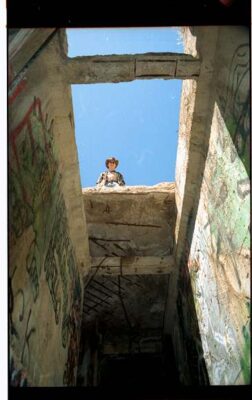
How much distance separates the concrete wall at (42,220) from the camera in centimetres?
330

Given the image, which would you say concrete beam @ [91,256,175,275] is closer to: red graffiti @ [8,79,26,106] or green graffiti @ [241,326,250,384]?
green graffiti @ [241,326,250,384]

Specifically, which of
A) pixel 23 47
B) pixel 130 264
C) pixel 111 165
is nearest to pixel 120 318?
pixel 130 264

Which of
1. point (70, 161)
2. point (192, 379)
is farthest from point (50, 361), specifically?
point (192, 379)

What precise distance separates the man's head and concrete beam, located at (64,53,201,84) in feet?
16.6

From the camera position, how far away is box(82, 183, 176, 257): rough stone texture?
783 centimetres

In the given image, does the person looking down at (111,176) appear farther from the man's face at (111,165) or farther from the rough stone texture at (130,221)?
the rough stone texture at (130,221)

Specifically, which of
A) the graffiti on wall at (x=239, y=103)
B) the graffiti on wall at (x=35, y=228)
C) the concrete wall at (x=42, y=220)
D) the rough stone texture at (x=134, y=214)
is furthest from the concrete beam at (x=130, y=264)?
the graffiti on wall at (x=239, y=103)

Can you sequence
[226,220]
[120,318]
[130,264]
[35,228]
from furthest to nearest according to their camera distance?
[120,318] → [130,264] → [226,220] → [35,228]

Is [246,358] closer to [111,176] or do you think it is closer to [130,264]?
[130,264]

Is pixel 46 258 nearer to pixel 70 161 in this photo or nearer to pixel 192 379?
pixel 70 161

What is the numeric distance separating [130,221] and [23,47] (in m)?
5.17

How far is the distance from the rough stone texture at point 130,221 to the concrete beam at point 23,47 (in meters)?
4.26

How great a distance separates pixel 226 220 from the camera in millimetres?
4430

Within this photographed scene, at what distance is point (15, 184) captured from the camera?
3379 millimetres
